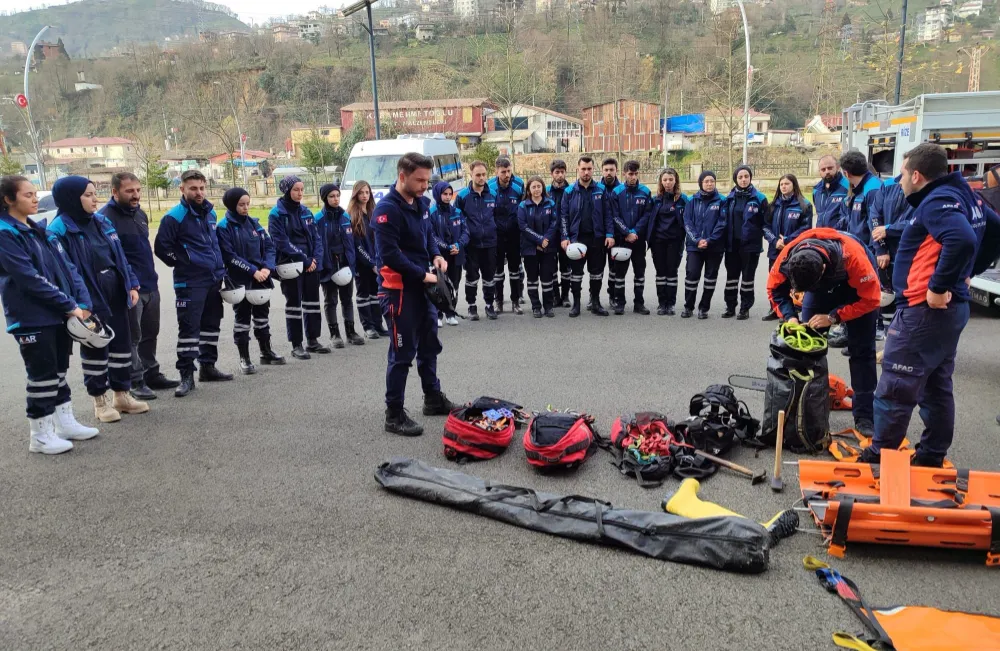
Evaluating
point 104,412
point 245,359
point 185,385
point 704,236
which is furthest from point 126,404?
point 704,236

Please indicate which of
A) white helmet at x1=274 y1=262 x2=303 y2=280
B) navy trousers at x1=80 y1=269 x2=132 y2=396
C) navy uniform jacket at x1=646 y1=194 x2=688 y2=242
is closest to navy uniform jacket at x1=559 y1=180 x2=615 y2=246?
navy uniform jacket at x1=646 y1=194 x2=688 y2=242

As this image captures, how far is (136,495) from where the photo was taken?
4.18m

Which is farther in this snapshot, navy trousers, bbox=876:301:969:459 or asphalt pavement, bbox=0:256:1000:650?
navy trousers, bbox=876:301:969:459

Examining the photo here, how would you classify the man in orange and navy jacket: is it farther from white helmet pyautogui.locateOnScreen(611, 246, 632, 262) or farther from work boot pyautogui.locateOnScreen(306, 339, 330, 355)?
work boot pyautogui.locateOnScreen(306, 339, 330, 355)

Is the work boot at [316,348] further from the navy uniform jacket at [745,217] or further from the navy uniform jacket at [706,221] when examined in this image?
the navy uniform jacket at [745,217]

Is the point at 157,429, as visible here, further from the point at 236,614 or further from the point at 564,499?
the point at 564,499

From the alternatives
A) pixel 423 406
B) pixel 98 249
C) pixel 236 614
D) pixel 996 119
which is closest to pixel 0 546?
pixel 236 614

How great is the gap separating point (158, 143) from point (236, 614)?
9910cm

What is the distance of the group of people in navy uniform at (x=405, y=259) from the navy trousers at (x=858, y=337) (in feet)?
0.04

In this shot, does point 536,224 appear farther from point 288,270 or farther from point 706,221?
point 288,270

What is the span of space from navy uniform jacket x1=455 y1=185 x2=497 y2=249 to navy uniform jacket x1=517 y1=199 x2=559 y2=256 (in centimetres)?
42

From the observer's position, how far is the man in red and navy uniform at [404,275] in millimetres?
5027

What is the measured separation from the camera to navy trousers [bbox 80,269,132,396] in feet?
17.7

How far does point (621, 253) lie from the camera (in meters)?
8.85
